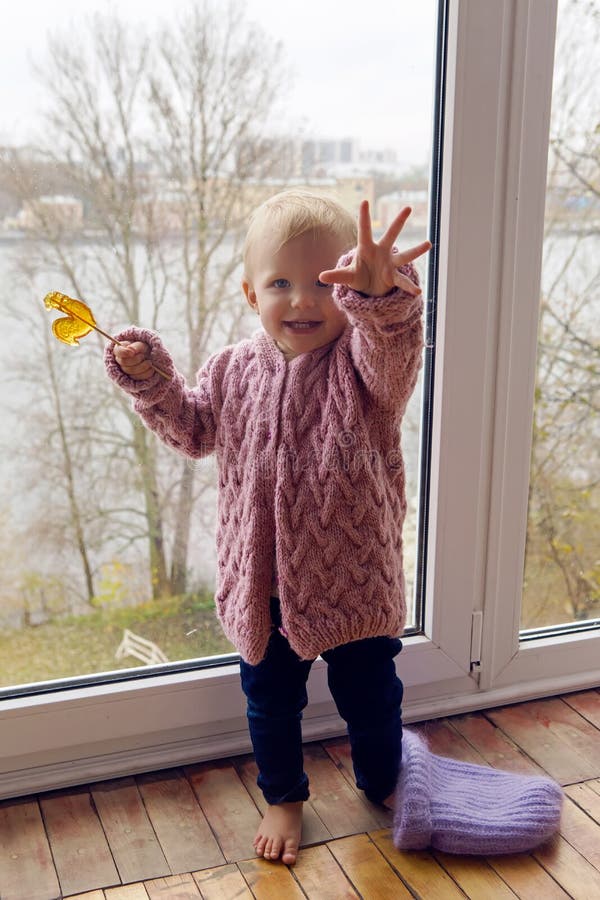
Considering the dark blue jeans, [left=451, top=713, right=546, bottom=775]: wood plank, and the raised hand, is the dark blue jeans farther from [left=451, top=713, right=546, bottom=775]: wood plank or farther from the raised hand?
the raised hand

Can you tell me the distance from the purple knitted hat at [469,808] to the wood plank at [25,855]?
478 millimetres

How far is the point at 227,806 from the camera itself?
143 cm

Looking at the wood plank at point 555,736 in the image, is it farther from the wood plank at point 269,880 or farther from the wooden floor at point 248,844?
the wood plank at point 269,880

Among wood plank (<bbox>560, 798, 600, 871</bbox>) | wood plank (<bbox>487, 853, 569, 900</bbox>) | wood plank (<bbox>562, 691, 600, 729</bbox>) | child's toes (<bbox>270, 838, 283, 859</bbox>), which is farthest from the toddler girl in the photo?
wood plank (<bbox>562, 691, 600, 729</bbox>)

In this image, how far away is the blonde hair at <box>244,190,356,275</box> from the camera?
1201 millimetres

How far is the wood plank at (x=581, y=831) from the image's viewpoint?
52.2 inches

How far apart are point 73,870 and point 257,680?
13.8 inches

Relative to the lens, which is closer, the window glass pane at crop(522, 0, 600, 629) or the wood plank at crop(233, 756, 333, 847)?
the wood plank at crop(233, 756, 333, 847)

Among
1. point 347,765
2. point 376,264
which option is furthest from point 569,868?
point 376,264

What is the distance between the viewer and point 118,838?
53.4 inches

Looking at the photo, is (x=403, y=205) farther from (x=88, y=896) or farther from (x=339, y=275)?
(x=88, y=896)

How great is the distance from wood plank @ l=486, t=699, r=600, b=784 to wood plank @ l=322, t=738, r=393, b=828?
0.27 metres

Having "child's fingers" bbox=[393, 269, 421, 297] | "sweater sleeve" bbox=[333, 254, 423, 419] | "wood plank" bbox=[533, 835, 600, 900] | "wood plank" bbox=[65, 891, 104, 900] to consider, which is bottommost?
"wood plank" bbox=[533, 835, 600, 900]

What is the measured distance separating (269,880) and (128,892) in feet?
0.61
